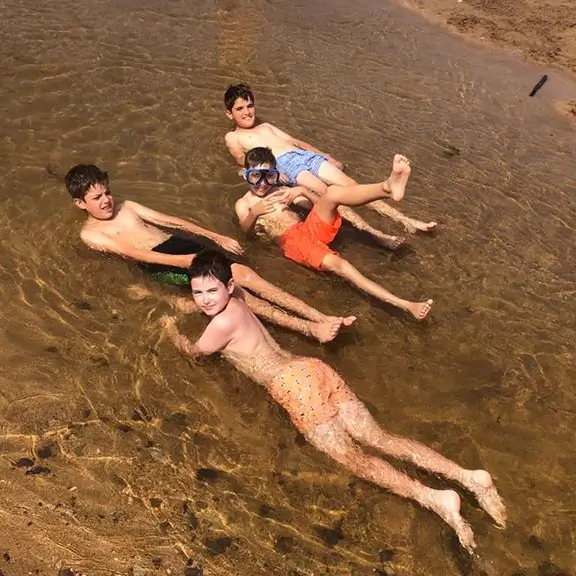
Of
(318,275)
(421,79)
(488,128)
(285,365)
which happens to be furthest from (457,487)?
(421,79)

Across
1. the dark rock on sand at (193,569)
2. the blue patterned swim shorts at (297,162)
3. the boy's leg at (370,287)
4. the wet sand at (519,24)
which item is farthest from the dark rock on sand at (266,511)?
the wet sand at (519,24)

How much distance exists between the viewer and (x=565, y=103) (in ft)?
30.8

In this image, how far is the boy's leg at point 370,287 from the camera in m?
4.94

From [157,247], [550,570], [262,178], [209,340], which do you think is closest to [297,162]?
[262,178]

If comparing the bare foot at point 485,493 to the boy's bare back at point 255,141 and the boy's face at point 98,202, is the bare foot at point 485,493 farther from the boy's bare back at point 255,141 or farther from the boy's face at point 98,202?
the boy's bare back at point 255,141

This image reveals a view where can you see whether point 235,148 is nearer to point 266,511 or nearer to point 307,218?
point 307,218

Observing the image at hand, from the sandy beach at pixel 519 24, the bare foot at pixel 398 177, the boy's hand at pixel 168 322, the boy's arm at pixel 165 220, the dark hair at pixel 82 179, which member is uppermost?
the sandy beach at pixel 519 24

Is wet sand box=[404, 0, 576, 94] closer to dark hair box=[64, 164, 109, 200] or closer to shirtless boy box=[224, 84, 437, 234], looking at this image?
shirtless boy box=[224, 84, 437, 234]

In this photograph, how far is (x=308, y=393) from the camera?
3971 mm

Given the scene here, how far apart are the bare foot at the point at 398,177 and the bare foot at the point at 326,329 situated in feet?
3.58

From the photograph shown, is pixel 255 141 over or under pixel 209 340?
over

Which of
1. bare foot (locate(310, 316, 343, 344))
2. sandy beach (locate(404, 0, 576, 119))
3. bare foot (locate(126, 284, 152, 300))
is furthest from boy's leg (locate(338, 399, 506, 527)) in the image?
sandy beach (locate(404, 0, 576, 119))

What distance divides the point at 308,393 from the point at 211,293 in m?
0.96

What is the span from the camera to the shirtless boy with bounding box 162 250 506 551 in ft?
12.3
